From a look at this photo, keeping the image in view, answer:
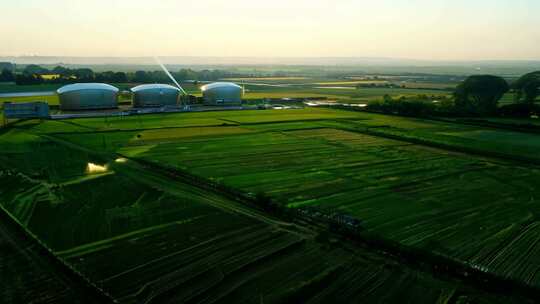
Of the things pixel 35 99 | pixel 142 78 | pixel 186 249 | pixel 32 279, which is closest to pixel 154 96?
pixel 35 99

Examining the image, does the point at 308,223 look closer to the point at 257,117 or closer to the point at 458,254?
the point at 458,254

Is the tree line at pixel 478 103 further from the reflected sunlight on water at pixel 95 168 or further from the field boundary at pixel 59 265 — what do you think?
the field boundary at pixel 59 265

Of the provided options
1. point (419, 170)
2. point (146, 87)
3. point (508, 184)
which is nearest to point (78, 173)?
point (419, 170)

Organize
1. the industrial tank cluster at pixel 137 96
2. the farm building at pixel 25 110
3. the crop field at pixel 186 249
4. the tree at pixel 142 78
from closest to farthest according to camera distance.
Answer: the crop field at pixel 186 249 < the farm building at pixel 25 110 < the industrial tank cluster at pixel 137 96 < the tree at pixel 142 78

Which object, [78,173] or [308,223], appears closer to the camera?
[308,223]

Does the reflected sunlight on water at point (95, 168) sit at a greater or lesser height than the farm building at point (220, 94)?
lesser

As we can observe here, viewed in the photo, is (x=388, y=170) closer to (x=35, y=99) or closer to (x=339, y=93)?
(x=35, y=99)

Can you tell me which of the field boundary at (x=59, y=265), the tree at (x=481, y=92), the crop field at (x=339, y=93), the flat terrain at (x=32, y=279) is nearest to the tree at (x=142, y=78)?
the crop field at (x=339, y=93)

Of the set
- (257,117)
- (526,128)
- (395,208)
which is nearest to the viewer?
(395,208)
